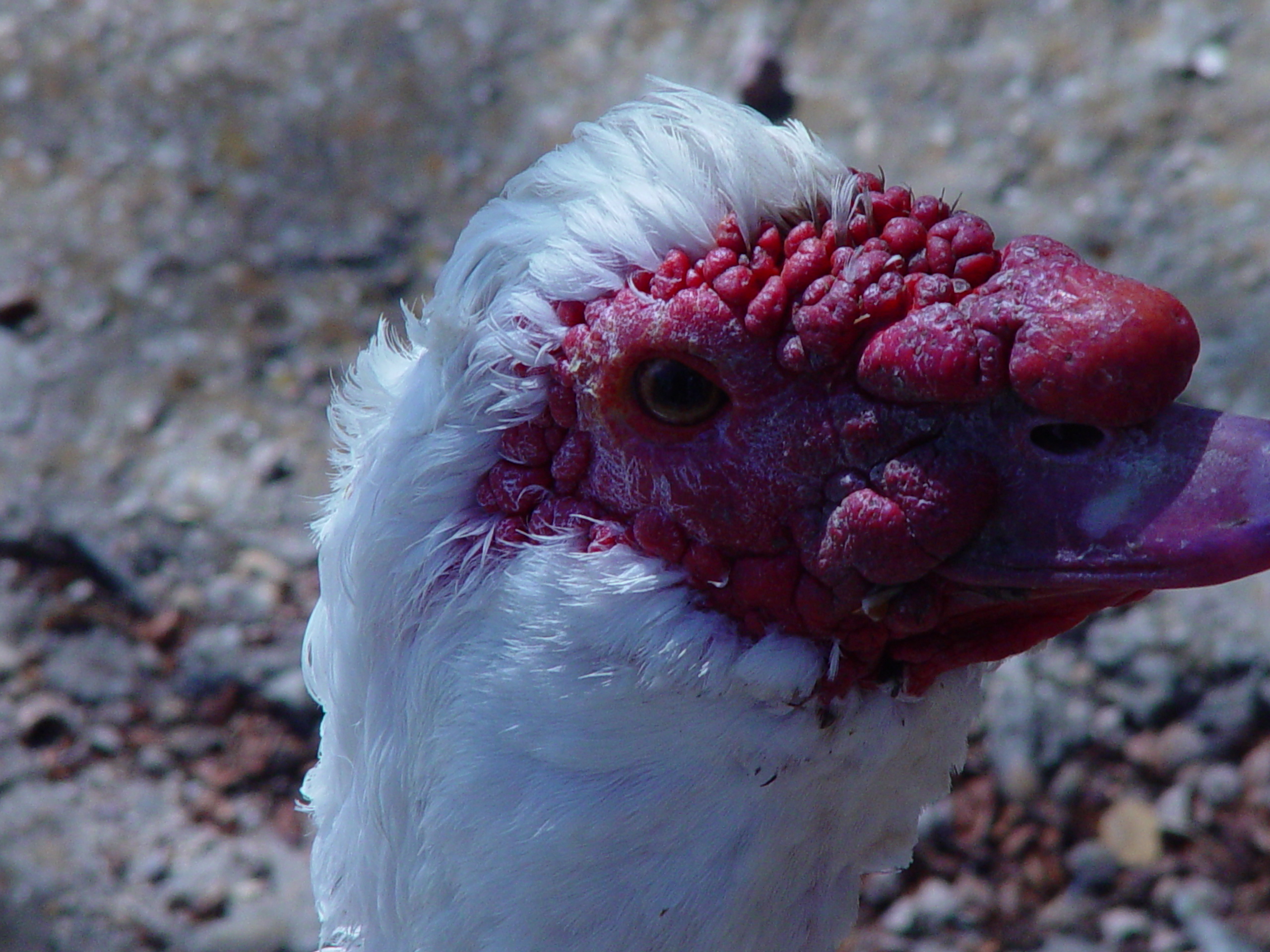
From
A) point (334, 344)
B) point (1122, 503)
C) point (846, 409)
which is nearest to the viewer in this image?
point (1122, 503)

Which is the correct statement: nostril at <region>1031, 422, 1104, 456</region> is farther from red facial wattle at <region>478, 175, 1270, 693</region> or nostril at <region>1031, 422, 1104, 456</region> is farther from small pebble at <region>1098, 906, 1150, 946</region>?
small pebble at <region>1098, 906, 1150, 946</region>

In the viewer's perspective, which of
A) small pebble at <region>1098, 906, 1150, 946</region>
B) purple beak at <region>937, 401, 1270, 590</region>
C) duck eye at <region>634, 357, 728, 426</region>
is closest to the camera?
purple beak at <region>937, 401, 1270, 590</region>

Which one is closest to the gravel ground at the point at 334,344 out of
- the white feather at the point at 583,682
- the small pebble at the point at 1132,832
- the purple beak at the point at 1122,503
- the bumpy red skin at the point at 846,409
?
the small pebble at the point at 1132,832

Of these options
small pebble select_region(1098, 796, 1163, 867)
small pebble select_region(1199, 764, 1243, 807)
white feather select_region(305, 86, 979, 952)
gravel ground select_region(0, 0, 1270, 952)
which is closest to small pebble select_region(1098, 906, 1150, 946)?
gravel ground select_region(0, 0, 1270, 952)

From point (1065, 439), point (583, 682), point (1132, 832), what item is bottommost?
point (1132, 832)

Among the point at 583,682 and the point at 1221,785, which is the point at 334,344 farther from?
the point at 583,682

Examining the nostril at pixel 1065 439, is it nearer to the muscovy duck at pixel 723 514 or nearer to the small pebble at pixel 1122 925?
the muscovy duck at pixel 723 514

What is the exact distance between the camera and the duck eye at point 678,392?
66.5 inches

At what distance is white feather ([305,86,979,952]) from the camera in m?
1.70

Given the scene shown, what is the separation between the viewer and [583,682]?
1.70 metres

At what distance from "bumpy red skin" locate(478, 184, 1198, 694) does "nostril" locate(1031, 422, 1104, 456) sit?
2cm

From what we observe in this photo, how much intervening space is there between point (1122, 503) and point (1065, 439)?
10cm

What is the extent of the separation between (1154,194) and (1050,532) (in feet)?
11.1

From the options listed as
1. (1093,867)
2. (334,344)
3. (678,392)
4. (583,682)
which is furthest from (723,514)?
(334,344)
